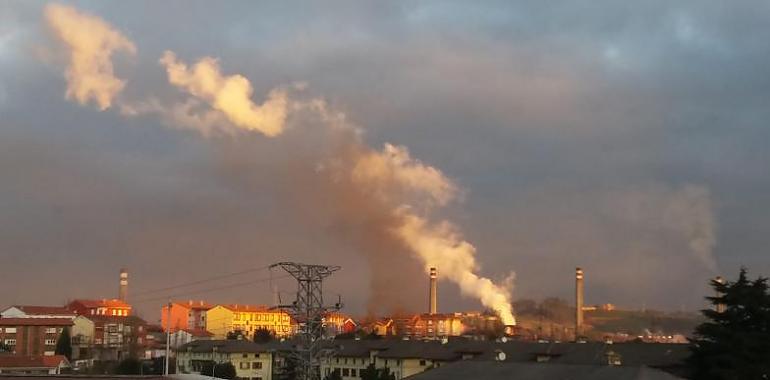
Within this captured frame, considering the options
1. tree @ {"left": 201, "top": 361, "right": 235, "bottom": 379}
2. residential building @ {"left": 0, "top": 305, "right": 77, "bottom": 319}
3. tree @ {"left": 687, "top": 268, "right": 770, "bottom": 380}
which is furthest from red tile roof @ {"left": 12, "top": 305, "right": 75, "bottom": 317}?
tree @ {"left": 687, "top": 268, "right": 770, "bottom": 380}

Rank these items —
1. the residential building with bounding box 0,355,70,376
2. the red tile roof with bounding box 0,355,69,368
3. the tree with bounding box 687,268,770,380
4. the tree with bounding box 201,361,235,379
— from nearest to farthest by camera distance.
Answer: the tree with bounding box 687,268,770,380, the residential building with bounding box 0,355,70,376, the red tile roof with bounding box 0,355,69,368, the tree with bounding box 201,361,235,379

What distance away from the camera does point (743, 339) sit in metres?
42.7

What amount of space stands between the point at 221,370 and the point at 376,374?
16449mm

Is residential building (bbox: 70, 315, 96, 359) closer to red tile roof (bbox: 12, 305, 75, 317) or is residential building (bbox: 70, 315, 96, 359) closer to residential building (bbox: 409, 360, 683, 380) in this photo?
red tile roof (bbox: 12, 305, 75, 317)

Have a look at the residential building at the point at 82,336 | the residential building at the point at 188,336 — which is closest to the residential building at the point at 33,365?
the residential building at the point at 82,336

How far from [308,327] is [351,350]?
909 inches

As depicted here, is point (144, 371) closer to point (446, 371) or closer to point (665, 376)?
point (446, 371)

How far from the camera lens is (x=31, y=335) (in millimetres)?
101188

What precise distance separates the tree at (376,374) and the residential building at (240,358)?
13.7m

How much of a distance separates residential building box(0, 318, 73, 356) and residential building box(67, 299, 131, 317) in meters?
35.1

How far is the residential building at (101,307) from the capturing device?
460 ft

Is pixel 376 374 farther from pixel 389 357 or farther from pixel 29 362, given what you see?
pixel 29 362

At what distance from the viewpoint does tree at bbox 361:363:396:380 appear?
A: 66.8 metres

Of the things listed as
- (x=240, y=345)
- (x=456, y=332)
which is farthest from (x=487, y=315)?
(x=240, y=345)
